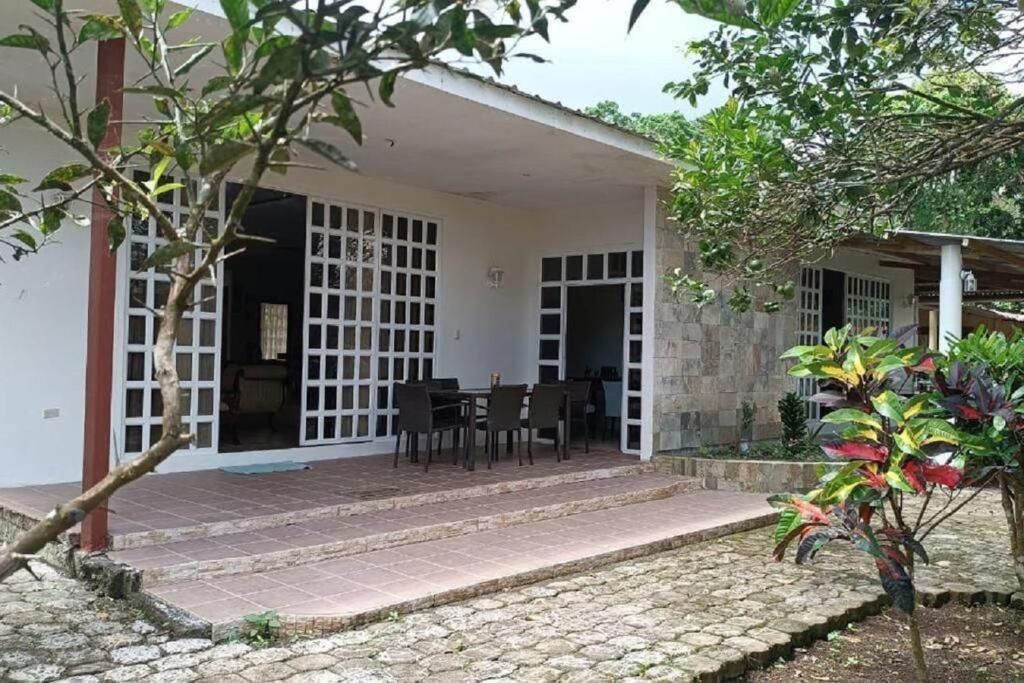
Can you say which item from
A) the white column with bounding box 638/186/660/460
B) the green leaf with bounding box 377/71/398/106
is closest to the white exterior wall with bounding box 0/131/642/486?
the white column with bounding box 638/186/660/460

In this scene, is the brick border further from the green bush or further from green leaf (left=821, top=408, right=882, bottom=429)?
green leaf (left=821, top=408, right=882, bottom=429)

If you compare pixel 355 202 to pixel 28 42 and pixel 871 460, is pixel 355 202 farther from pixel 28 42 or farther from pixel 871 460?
pixel 28 42

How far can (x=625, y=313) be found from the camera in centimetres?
951

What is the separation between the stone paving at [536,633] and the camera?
11.6ft

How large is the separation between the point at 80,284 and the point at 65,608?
3.13 meters

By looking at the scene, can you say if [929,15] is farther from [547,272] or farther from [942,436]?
[547,272]

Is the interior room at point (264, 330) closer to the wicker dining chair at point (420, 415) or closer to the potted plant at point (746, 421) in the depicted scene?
the wicker dining chair at point (420, 415)

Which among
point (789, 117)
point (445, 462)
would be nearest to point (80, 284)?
point (445, 462)

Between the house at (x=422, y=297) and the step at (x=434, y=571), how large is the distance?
4.27 feet

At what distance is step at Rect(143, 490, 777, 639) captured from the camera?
13.5ft

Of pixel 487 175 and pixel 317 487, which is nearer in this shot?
pixel 317 487

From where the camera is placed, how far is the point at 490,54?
1627 mm

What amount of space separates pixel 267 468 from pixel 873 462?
5635 millimetres

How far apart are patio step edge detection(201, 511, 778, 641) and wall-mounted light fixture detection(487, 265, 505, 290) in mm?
4430
